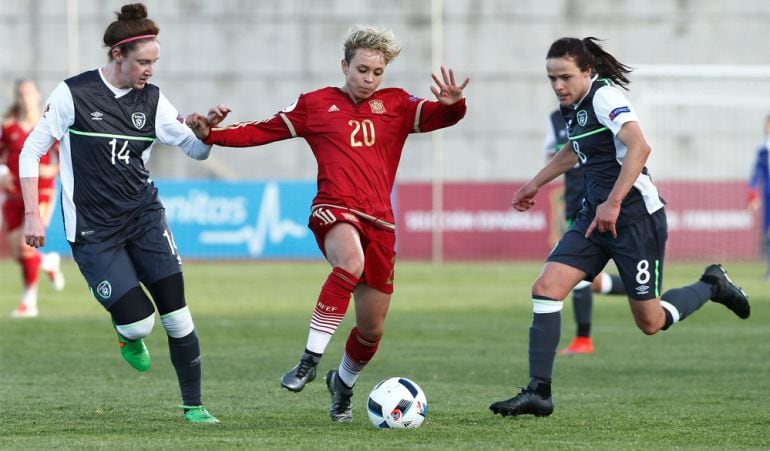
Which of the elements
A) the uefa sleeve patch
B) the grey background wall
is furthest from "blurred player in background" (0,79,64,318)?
the grey background wall

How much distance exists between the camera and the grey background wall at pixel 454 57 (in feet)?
96.5

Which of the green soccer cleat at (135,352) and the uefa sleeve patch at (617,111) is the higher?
the uefa sleeve patch at (617,111)

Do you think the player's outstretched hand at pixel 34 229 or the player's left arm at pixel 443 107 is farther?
the player's left arm at pixel 443 107

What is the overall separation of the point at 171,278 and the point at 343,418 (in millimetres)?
1154

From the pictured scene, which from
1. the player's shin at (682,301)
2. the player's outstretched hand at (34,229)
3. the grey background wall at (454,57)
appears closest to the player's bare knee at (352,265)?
the player's outstretched hand at (34,229)

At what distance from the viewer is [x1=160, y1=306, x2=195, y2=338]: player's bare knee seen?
700 centimetres

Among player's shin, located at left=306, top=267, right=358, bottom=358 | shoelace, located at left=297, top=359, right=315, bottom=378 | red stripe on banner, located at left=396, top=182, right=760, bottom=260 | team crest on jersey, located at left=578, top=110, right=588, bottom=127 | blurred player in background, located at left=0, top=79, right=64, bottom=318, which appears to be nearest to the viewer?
shoelace, located at left=297, top=359, right=315, bottom=378

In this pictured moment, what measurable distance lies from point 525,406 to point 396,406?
769 mm

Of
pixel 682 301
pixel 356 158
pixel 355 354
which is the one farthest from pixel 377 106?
pixel 682 301

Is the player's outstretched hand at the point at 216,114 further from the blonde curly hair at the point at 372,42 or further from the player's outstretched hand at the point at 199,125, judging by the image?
the blonde curly hair at the point at 372,42

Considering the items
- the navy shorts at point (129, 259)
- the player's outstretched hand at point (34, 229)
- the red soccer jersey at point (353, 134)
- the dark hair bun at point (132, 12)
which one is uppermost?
the dark hair bun at point (132, 12)

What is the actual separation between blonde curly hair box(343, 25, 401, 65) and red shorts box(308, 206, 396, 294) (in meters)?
0.82

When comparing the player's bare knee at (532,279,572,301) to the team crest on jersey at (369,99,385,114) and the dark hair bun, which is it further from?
the dark hair bun

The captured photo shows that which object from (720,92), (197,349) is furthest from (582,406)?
(720,92)
